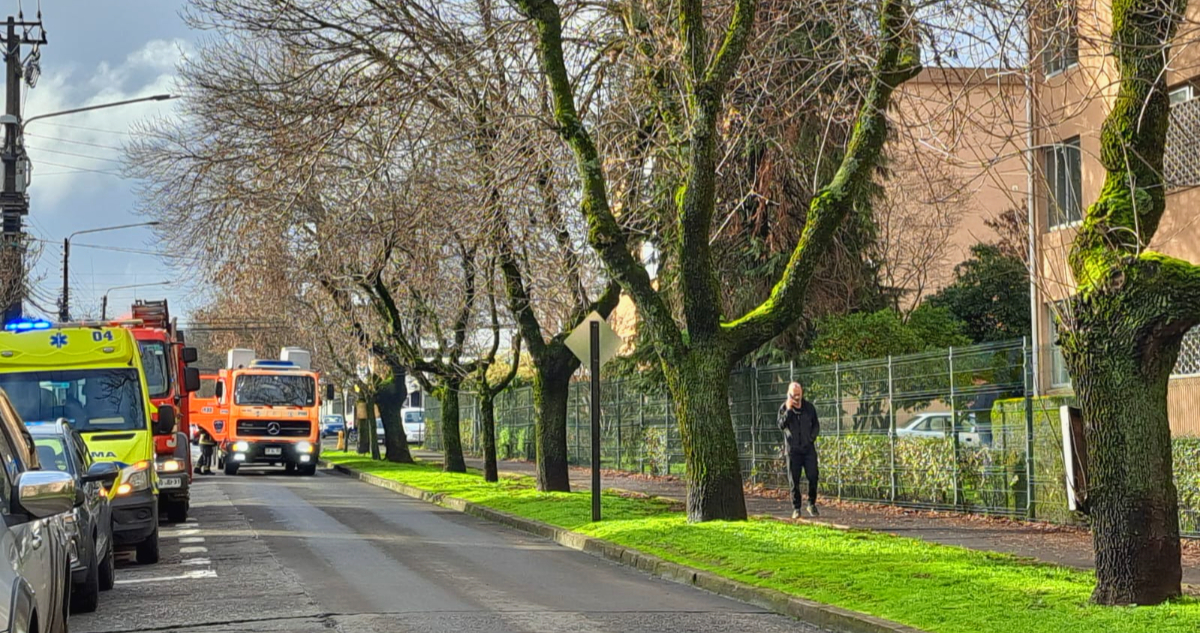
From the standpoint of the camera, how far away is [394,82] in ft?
70.2

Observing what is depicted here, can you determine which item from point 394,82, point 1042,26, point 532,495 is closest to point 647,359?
point 532,495

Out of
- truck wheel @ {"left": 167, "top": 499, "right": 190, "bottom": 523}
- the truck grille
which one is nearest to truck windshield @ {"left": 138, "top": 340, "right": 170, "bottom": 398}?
truck wheel @ {"left": 167, "top": 499, "right": 190, "bottom": 523}

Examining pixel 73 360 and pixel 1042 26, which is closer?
pixel 1042 26

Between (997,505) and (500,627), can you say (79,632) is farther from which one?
(997,505)

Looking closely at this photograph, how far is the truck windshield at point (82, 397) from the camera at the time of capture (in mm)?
A: 16891

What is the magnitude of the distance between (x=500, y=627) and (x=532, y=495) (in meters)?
15.4

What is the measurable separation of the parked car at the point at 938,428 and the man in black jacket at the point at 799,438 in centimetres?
201

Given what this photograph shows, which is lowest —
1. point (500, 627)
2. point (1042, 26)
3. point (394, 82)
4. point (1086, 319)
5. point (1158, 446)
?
point (500, 627)

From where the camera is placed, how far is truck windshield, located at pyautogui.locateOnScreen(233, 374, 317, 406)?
40.8 m

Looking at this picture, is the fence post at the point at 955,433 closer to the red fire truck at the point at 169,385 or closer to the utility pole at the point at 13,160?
the red fire truck at the point at 169,385

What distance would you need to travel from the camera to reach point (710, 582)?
1352 cm

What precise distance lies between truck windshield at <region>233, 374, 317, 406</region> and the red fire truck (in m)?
8.21

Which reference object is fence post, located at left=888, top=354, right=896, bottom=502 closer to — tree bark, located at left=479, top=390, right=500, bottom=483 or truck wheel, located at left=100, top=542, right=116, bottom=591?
tree bark, located at left=479, top=390, right=500, bottom=483

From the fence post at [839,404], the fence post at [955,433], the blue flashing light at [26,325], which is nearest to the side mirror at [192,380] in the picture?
the blue flashing light at [26,325]
